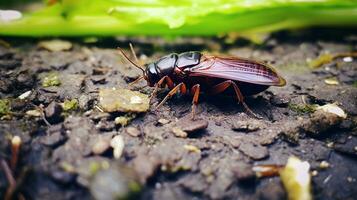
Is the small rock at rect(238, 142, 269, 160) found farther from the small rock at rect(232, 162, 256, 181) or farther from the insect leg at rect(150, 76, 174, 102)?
the insect leg at rect(150, 76, 174, 102)

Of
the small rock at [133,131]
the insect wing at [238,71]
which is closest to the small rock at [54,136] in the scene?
the small rock at [133,131]

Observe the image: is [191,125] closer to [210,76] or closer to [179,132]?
[179,132]

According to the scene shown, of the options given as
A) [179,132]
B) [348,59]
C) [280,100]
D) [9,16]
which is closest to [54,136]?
[179,132]

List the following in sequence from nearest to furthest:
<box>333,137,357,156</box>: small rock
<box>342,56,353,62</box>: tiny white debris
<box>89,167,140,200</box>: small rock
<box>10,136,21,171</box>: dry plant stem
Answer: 1. <box>89,167,140,200</box>: small rock
2. <box>10,136,21,171</box>: dry plant stem
3. <box>333,137,357,156</box>: small rock
4. <box>342,56,353,62</box>: tiny white debris

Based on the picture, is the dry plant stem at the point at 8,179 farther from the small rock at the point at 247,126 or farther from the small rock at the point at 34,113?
the small rock at the point at 247,126

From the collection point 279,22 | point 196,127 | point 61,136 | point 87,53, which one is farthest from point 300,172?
point 87,53

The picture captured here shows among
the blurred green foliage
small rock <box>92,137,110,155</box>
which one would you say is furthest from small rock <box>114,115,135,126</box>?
the blurred green foliage

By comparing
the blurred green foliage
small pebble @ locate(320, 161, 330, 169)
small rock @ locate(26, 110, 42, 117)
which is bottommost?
small pebble @ locate(320, 161, 330, 169)
